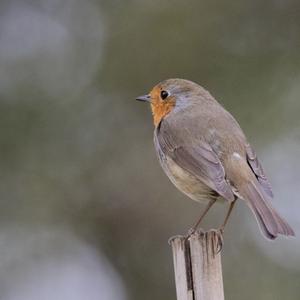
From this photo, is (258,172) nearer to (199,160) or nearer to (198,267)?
(199,160)

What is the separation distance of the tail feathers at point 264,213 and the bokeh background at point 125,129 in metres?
3.49

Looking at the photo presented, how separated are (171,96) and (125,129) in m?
3.26

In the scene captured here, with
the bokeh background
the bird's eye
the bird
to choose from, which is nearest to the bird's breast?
the bird

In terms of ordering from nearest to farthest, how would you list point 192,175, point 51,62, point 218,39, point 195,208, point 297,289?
1. point 192,175
2. point 297,289
3. point 195,208
4. point 218,39
5. point 51,62

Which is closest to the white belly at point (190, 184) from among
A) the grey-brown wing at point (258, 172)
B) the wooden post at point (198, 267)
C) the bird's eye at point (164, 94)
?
the grey-brown wing at point (258, 172)

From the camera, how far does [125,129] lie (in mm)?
10477

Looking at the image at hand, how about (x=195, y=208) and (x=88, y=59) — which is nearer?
(x=195, y=208)

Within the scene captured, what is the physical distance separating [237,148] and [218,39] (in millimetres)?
4195

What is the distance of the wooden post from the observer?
15.9 feet

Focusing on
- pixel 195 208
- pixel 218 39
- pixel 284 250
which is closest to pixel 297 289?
pixel 284 250

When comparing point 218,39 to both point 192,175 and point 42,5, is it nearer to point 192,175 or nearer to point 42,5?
point 42,5

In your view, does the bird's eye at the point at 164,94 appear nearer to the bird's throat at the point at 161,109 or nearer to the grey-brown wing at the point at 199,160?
the bird's throat at the point at 161,109

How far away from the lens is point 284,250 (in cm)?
950

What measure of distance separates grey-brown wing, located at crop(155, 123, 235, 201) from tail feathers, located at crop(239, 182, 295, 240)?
0.36ft
